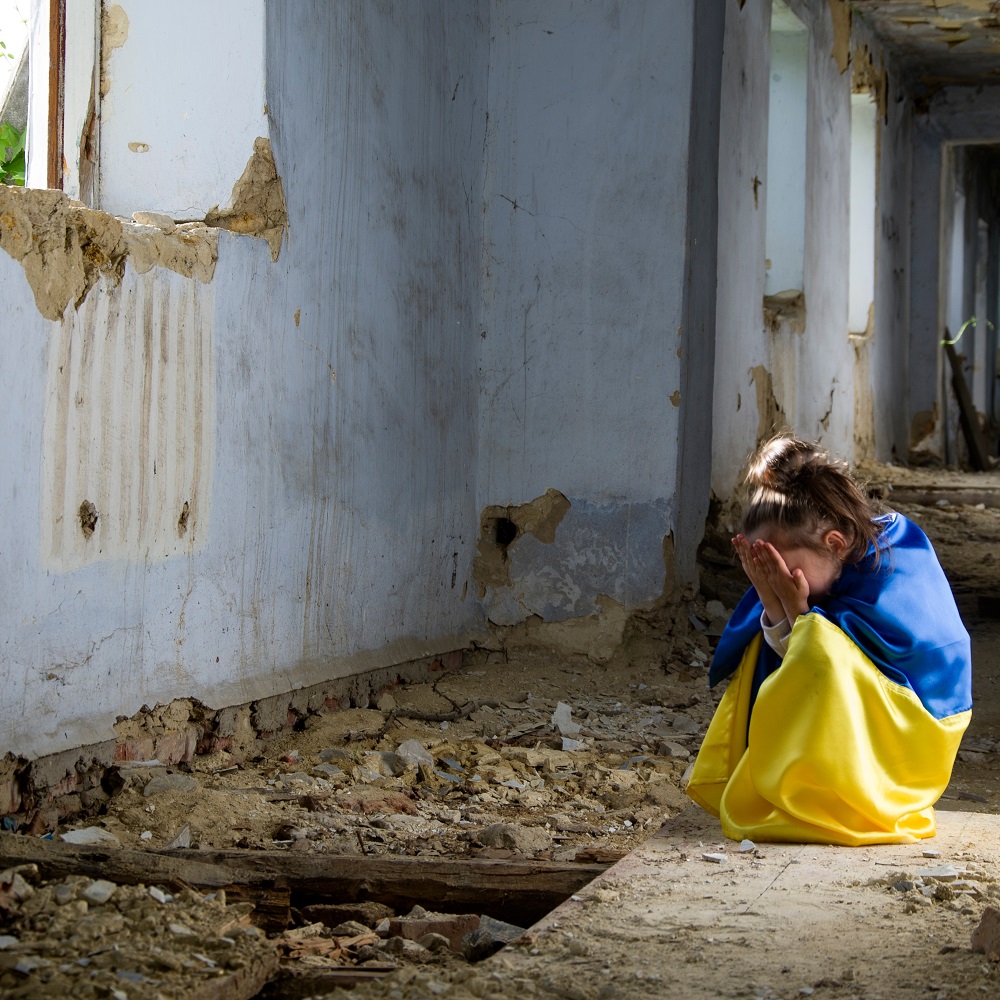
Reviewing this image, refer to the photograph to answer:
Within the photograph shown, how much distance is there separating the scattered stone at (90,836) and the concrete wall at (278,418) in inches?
7.2

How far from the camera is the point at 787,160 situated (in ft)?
23.6

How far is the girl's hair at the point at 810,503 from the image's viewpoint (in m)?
2.54

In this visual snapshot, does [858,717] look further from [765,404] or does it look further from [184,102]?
[765,404]

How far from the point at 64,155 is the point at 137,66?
0.30 metres

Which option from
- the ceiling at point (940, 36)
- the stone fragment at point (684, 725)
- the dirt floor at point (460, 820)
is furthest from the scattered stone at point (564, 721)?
the ceiling at point (940, 36)

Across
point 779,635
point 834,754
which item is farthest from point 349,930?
point 779,635

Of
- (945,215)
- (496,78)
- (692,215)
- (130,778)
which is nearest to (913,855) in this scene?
(130,778)

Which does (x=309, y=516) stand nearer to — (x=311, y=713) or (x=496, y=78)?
(x=311, y=713)

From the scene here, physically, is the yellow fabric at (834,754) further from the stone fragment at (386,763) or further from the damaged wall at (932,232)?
the damaged wall at (932,232)

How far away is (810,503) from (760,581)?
180 millimetres

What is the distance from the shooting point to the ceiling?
29.4 feet

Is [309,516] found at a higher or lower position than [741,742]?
higher

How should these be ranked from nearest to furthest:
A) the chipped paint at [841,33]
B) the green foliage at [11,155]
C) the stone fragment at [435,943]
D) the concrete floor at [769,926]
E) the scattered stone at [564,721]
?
the concrete floor at [769,926]
the stone fragment at [435,943]
the green foliage at [11,155]
the scattered stone at [564,721]
the chipped paint at [841,33]

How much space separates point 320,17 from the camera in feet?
11.9
